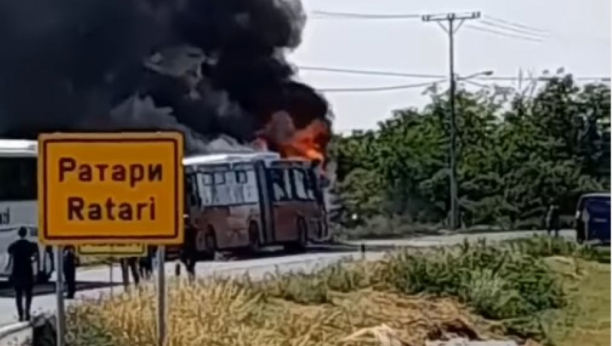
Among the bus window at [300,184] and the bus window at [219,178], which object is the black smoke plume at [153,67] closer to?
the bus window at [219,178]

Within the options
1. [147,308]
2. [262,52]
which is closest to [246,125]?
[262,52]

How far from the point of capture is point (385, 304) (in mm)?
13945

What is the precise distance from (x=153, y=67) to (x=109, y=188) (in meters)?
14.4

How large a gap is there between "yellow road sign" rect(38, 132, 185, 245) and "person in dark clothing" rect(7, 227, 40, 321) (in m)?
7.45

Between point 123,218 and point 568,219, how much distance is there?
1428cm

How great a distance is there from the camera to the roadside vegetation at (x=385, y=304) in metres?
10.4

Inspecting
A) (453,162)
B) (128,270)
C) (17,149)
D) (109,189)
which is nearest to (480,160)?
(453,162)

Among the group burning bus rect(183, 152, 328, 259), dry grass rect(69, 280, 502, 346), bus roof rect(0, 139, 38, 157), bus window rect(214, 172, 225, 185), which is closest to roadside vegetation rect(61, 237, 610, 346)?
dry grass rect(69, 280, 502, 346)

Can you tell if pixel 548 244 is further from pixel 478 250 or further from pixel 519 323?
pixel 519 323

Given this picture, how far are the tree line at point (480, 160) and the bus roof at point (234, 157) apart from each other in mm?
1173

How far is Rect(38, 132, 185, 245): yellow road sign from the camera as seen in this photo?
6.52 metres

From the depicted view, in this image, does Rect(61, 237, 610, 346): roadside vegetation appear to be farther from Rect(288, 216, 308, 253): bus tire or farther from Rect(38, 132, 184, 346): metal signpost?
Rect(38, 132, 184, 346): metal signpost

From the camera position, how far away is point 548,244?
19.2 meters

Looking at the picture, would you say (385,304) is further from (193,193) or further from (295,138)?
(295,138)
